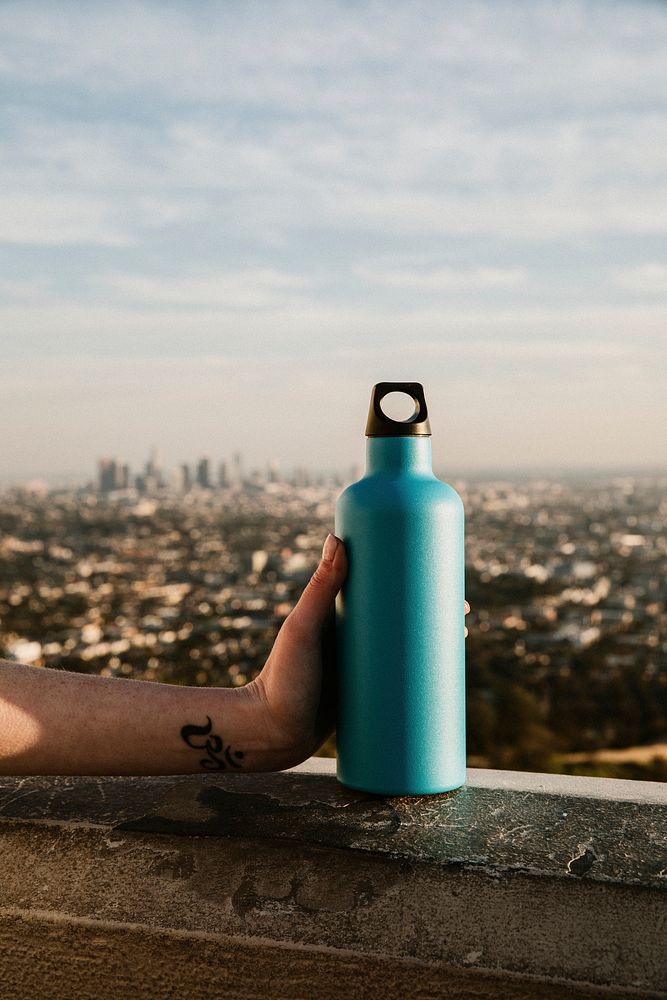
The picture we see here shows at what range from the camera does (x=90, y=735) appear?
47.5 inches

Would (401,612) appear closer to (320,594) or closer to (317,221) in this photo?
(320,594)

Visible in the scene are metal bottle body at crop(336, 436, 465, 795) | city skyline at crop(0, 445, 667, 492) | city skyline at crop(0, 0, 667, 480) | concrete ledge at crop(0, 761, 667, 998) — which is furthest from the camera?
city skyline at crop(0, 445, 667, 492)

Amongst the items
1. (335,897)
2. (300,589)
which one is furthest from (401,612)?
(300,589)

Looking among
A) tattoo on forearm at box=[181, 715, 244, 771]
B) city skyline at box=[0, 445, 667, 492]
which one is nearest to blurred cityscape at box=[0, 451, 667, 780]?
city skyline at box=[0, 445, 667, 492]

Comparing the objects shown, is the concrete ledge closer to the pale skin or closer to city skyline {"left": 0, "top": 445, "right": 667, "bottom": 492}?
the pale skin

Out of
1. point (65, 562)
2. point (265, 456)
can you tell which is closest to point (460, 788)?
point (65, 562)

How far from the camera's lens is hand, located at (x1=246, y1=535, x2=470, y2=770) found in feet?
3.78

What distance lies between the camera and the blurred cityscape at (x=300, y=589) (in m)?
10.3

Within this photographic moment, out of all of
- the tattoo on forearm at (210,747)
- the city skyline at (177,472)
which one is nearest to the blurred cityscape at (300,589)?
the city skyline at (177,472)

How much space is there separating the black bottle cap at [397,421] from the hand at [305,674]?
14cm

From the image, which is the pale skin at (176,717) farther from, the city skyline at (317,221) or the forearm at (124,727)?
the city skyline at (317,221)

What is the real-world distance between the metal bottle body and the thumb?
0.05 feet

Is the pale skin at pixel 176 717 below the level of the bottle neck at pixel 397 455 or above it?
below

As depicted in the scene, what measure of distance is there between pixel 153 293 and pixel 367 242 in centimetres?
532
